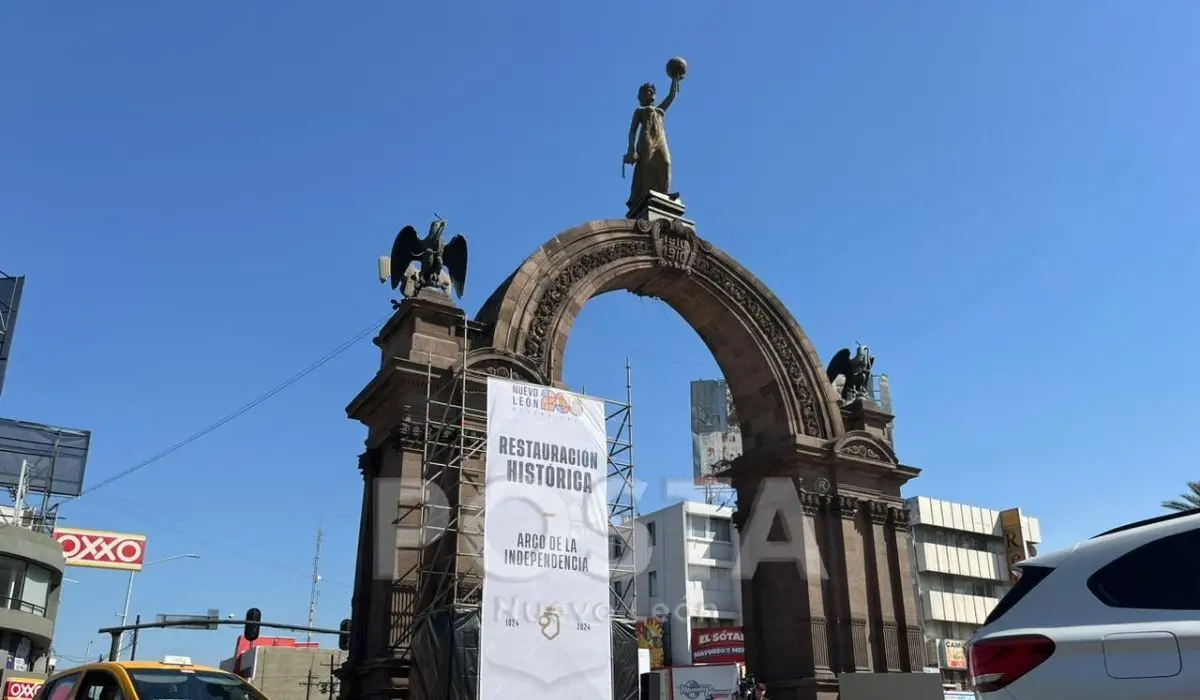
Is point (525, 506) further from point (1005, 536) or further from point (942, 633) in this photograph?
point (1005, 536)

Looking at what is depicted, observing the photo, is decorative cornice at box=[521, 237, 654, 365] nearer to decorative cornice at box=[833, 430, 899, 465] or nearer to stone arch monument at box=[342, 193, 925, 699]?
stone arch monument at box=[342, 193, 925, 699]

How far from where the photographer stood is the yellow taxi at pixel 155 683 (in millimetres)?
8703

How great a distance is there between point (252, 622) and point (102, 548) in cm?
3053

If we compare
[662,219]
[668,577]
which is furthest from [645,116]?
[668,577]

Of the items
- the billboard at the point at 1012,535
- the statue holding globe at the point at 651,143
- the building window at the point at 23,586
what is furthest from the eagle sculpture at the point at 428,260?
the billboard at the point at 1012,535

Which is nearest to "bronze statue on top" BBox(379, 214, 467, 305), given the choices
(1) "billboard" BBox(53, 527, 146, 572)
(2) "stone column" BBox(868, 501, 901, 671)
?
(2) "stone column" BBox(868, 501, 901, 671)

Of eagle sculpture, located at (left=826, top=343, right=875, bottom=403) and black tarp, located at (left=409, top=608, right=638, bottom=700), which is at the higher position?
eagle sculpture, located at (left=826, top=343, right=875, bottom=403)

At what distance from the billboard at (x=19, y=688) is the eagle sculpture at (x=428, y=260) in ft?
80.9

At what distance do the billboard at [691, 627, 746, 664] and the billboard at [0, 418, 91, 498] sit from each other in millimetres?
33392

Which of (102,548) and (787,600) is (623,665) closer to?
(787,600)

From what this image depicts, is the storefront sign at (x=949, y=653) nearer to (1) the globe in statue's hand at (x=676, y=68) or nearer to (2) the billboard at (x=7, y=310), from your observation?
(1) the globe in statue's hand at (x=676, y=68)

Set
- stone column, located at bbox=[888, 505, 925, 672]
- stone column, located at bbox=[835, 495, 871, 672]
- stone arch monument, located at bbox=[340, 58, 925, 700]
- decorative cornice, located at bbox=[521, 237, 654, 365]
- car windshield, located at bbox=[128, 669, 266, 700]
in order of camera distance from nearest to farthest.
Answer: car windshield, located at bbox=[128, 669, 266, 700]
stone arch monument, located at bbox=[340, 58, 925, 700]
decorative cornice, located at bbox=[521, 237, 654, 365]
stone column, located at bbox=[835, 495, 871, 672]
stone column, located at bbox=[888, 505, 925, 672]

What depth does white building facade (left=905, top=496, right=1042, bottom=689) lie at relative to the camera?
175 ft

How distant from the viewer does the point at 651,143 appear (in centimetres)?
2334
